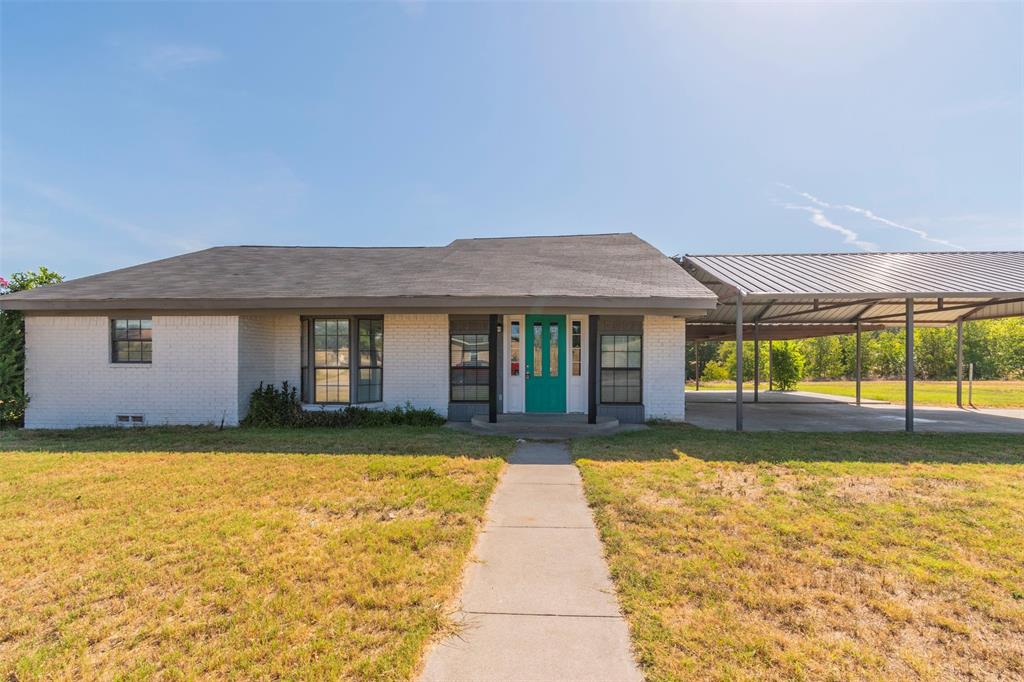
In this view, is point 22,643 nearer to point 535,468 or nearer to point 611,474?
point 535,468

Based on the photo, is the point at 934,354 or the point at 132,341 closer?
the point at 132,341

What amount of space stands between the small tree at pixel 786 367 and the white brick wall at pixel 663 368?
42.4 ft

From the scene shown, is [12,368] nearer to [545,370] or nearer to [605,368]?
[545,370]

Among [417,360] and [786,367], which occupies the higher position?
[417,360]

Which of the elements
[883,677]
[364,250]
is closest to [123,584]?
[883,677]

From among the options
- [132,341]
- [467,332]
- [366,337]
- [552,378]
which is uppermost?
[467,332]

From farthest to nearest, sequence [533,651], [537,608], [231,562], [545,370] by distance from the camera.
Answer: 1. [545,370]
2. [231,562]
3. [537,608]
4. [533,651]

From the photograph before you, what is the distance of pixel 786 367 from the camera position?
20.0 meters

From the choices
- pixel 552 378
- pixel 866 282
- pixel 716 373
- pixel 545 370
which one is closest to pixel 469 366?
pixel 545 370

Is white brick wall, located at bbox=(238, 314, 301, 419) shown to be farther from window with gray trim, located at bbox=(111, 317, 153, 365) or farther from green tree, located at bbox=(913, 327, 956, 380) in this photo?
green tree, located at bbox=(913, 327, 956, 380)

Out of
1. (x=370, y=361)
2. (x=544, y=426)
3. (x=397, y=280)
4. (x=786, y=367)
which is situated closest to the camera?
(x=544, y=426)

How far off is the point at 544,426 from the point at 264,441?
5149 mm

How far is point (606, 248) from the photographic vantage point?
12883mm

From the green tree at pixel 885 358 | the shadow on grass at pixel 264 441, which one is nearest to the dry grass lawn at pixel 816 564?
the shadow on grass at pixel 264 441
